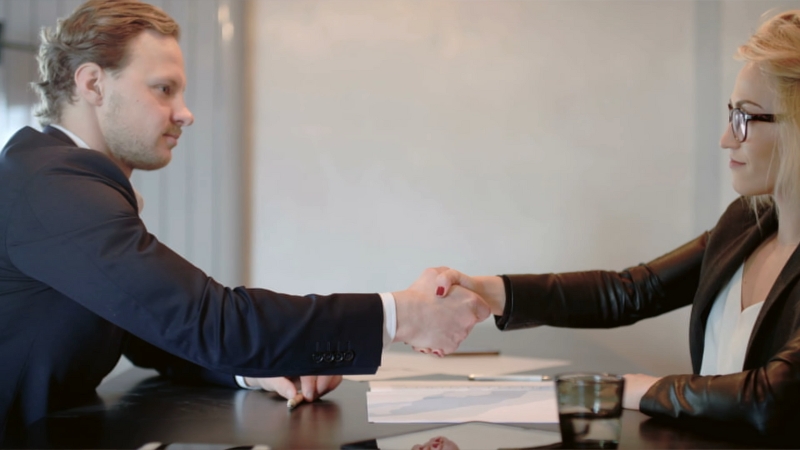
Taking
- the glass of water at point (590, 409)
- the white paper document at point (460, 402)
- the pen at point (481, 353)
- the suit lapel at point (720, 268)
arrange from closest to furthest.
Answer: the glass of water at point (590, 409), the white paper document at point (460, 402), the suit lapel at point (720, 268), the pen at point (481, 353)

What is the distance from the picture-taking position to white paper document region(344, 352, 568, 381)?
5.51ft

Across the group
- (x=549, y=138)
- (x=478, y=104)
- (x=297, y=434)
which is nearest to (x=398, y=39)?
(x=478, y=104)

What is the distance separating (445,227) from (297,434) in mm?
2190

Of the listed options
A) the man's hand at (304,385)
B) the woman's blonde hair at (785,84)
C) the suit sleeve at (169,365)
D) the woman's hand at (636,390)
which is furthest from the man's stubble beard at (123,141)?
the woman's blonde hair at (785,84)

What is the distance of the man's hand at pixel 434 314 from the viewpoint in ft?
4.80

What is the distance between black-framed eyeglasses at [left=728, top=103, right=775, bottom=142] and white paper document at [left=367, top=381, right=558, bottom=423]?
0.61 meters

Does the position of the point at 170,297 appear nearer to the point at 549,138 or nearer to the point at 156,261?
the point at 156,261

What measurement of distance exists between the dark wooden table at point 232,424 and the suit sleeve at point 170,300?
8 centimetres

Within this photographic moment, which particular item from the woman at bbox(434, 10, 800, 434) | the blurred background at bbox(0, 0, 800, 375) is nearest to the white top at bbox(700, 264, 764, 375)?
the woman at bbox(434, 10, 800, 434)

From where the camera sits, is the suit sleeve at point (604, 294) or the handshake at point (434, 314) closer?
the handshake at point (434, 314)

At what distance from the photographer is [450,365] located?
183 cm

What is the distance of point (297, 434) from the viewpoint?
1.05 meters

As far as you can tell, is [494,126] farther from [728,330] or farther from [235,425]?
[235,425]

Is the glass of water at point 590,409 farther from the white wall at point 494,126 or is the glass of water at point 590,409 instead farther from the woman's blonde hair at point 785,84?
the white wall at point 494,126
